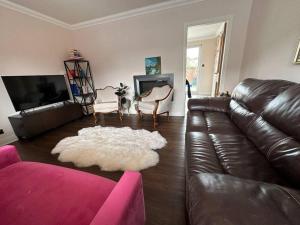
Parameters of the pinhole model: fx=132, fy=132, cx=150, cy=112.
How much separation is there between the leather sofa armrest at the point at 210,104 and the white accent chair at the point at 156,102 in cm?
75

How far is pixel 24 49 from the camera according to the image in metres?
2.80

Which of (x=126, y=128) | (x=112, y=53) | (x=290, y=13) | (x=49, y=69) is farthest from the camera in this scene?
(x=112, y=53)

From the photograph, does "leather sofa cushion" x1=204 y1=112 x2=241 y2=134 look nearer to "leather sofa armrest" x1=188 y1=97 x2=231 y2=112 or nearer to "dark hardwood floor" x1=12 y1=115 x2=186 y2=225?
"leather sofa armrest" x1=188 y1=97 x2=231 y2=112

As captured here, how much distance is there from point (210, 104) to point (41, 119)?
3400 mm

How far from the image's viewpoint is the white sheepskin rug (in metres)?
1.79

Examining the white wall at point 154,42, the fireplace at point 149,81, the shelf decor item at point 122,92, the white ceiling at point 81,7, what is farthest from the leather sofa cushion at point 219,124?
the white ceiling at point 81,7

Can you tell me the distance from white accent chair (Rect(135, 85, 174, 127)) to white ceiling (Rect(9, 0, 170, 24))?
187cm

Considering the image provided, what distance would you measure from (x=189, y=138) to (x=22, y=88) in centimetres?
326

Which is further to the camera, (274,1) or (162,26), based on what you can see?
(162,26)

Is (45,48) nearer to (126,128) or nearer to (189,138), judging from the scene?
(126,128)

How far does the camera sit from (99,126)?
311 cm

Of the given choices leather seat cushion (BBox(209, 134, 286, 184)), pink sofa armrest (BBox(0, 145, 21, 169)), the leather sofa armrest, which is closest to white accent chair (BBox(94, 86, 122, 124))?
the leather sofa armrest

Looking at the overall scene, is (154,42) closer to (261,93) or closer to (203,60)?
(261,93)

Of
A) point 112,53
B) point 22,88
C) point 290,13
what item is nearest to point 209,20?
point 290,13
